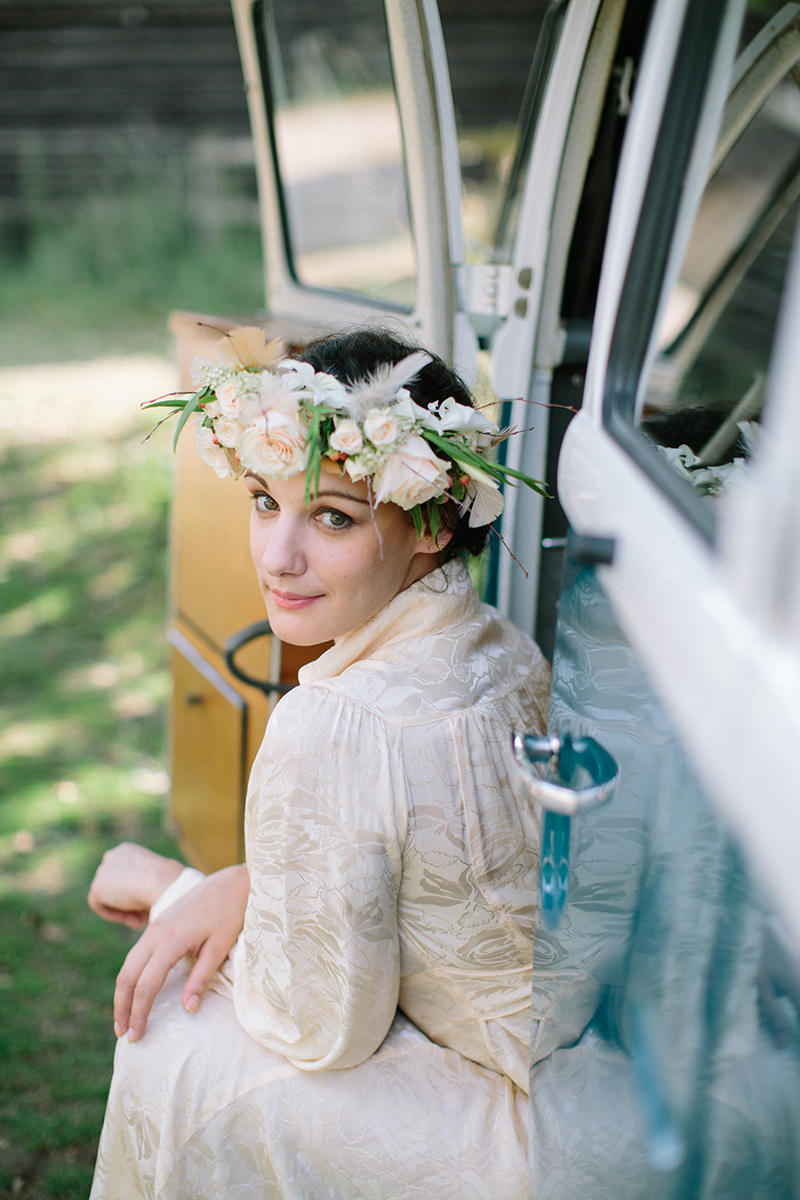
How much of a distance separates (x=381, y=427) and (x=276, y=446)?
0.16m

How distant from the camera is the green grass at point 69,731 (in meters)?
2.62

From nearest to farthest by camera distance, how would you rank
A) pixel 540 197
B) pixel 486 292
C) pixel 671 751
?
1. pixel 671 751
2. pixel 540 197
3. pixel 486 292

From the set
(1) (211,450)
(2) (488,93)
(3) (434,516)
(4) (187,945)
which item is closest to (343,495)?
(3) (434,516)

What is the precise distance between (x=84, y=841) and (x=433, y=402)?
263 centimetres

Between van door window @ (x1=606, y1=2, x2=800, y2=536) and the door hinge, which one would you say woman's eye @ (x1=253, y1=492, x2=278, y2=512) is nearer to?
van door window @ (x1=606, y1=2, x2=800, y2=536)

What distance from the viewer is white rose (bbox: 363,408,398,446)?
1455 millimetres

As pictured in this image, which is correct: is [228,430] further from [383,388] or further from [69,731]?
[69,731]

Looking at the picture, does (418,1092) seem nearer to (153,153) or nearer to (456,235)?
(456,235)

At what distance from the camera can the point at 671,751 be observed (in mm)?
946

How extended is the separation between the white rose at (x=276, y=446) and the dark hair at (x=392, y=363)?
160 mm

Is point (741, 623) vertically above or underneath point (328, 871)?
above

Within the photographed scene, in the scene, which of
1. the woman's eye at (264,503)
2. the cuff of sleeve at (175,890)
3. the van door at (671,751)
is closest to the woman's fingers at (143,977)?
the cuff of sleeve at (175,890)

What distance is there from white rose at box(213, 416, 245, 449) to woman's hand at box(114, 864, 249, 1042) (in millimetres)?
774

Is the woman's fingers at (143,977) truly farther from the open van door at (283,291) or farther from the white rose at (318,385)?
the white rose at (318,385)
